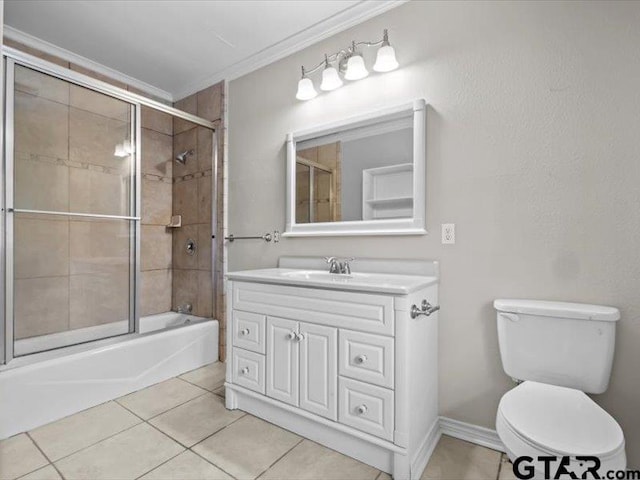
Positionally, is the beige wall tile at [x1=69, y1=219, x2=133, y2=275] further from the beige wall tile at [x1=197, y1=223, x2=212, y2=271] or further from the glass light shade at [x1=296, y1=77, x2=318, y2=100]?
the glass light shade at [x1=296, y1=77, x2=318, y2=100]

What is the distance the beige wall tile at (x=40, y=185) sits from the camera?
7.09ft

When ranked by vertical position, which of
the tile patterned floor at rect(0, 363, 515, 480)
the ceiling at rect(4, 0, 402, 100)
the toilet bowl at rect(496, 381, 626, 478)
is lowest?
the tile patterned floor at rect(0, 363, 515, 480)

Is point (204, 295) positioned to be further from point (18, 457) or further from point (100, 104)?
point (100, 104)

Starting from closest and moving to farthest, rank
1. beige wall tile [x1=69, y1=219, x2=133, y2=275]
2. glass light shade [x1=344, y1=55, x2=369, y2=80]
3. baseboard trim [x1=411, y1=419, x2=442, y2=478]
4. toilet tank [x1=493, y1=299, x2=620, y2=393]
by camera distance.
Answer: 1. toilet tank [x1=493, y1=299, x2=620, y2=393]
2. baseboard trim [x1=411, y1=419, x2=442, y2=478]
3. glass light shade [x1=344, y1=55, x2=369, y2=80]
4. beige wall tile [x1=69, y1=219, x2=133, y2=275]

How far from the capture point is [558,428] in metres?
1.05

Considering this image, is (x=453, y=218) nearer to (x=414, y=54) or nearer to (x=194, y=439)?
(x=414, y=54)

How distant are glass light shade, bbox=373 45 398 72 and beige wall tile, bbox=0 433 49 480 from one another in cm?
252

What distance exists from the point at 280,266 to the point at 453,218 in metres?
1.20

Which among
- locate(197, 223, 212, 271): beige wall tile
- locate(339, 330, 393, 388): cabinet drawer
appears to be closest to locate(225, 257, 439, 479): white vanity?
locate(339, 330, 393, 388): cabinet drawer

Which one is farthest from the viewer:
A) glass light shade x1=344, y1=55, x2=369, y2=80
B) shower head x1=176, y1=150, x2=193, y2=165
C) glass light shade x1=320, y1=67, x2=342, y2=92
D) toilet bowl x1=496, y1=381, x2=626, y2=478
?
shower head x1=176, y1=150, x2=193, y2=165

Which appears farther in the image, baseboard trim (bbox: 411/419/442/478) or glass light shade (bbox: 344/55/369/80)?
glass light shade (bbox: 344/55/369/80)

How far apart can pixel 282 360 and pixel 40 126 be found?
2.32 meters

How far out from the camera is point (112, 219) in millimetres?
2467

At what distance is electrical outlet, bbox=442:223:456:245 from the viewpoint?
67.1 inches
